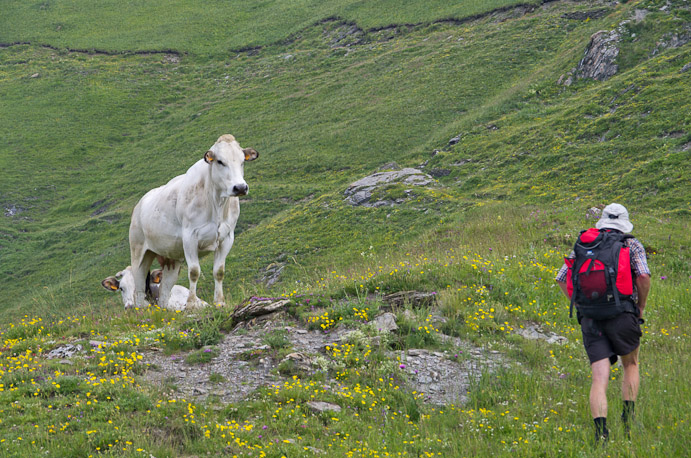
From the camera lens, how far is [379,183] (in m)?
29.6

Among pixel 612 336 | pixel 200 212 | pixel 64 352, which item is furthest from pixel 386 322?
pixel 200 212

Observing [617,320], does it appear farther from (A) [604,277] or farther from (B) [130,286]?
(B) [130,286]

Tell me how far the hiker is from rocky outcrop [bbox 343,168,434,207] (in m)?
20.6

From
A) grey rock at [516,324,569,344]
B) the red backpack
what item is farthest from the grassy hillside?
the red backpack

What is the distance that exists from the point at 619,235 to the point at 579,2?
5214 cm

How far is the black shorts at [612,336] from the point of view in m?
6.36

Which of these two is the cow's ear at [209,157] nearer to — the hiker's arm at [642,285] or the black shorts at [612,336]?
the black shorts at [612,336]

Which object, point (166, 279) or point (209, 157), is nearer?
point (209, 157)

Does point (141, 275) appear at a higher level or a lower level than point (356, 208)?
higher

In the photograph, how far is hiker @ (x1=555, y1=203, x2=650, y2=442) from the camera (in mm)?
6266

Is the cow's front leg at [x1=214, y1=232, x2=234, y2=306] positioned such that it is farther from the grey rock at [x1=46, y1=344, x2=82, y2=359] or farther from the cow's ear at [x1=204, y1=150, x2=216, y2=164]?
the grey rock at [x1=46, y1=344, x2=82, y2=359]

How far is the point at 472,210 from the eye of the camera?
22688 mm

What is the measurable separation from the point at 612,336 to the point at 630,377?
0.50 meters

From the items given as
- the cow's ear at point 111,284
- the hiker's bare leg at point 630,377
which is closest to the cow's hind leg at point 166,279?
the cow's ear at point 111,284
